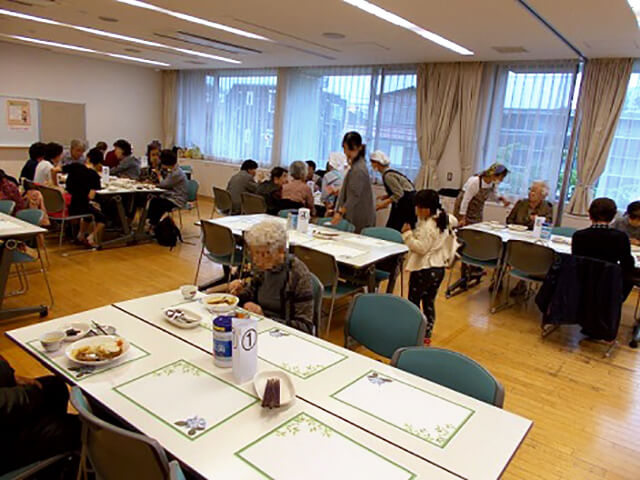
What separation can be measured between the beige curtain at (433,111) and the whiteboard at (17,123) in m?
7.49

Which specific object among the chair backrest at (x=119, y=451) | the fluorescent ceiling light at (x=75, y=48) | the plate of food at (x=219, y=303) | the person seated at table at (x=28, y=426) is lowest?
the person seated at table at (x=28, y=426)

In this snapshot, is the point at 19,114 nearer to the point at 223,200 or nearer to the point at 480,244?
the point at 223,200

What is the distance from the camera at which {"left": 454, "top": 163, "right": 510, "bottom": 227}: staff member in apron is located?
5.25 meters

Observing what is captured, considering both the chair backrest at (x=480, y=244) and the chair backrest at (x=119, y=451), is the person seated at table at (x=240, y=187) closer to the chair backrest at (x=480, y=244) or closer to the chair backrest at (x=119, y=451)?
the chair backrest at (x=480, y=244)

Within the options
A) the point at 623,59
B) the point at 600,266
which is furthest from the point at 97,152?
the point at 623,59

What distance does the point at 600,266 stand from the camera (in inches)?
147

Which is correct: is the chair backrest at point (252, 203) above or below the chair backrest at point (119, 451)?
above

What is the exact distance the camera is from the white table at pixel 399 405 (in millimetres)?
1375

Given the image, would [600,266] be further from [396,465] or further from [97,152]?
[97,152]

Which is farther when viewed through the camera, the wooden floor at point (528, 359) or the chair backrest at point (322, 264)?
the chair backrest at point (322, 264)

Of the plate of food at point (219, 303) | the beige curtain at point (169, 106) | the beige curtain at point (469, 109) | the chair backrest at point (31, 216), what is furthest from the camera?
the beige curtain at point (169, 106)

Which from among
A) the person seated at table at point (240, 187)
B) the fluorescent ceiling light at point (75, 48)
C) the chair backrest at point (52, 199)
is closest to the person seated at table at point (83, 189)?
the chair backrest at point (52, 199)

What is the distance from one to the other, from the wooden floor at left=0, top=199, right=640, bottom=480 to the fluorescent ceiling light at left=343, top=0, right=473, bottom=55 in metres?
2.85

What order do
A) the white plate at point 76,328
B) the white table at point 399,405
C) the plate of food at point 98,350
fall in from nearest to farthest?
the white table at point 399,405 → the plate of food at point 98,350 → the white plate at point 76,328
